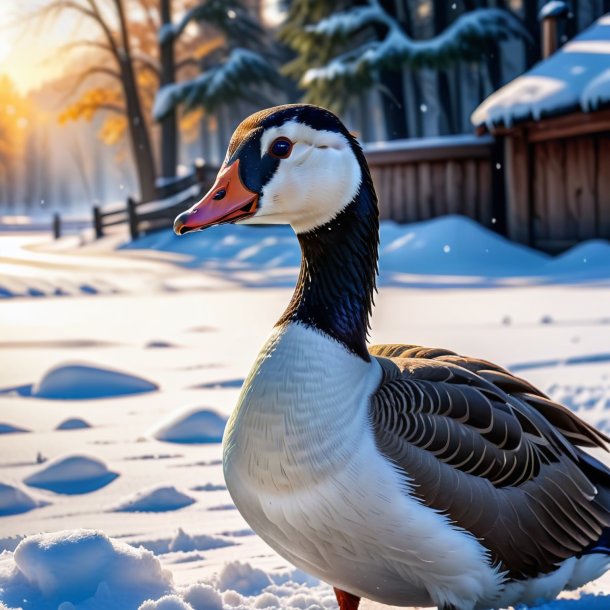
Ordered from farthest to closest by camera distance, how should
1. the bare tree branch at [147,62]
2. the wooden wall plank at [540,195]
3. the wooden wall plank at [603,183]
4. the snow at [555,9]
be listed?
the bare tree branch at [147,62] → the snow at [555,9] → the wooden wall plank at [540,195] → the wooden wall plank at [603,183]

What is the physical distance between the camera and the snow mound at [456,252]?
1027 cm

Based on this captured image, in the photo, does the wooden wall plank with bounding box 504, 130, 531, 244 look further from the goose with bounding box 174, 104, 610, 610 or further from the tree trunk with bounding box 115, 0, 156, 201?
the goose with bounding box 174, 104, 610, 610

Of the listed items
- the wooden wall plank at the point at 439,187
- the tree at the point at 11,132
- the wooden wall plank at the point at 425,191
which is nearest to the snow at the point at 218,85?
the tree at the point at 11,132

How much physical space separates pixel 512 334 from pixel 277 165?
4667 millimetres

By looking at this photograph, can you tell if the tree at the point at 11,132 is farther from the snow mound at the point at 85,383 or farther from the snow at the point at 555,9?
the snow mound at the point at 85,383

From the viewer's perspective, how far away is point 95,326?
744 centimetres

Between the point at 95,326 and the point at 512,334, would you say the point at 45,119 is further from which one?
the point at 512,334

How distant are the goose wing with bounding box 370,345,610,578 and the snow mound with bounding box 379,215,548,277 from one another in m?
7.96

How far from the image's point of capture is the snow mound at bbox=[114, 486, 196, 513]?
3137mm

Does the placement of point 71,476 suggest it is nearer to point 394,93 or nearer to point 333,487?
point 333,487

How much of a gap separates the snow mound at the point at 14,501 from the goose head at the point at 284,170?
71.1 inches

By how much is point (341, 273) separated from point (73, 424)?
267 centimetres

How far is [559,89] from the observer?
988 centimetres

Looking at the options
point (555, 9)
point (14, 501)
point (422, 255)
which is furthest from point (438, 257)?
point (14, 501)
